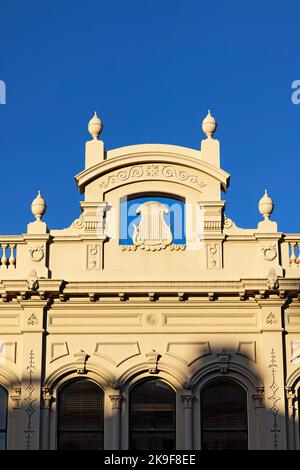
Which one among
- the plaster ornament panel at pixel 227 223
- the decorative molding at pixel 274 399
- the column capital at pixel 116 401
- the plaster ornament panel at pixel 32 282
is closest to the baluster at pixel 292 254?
the plaster ornament panel at pixel 227 223

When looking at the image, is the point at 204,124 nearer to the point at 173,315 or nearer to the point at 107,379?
the point at 173,315

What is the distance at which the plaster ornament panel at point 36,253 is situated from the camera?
28.3m

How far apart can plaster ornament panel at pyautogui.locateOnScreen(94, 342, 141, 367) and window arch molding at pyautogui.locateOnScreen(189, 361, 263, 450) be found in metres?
1.67

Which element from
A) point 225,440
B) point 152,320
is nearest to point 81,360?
point 152,320

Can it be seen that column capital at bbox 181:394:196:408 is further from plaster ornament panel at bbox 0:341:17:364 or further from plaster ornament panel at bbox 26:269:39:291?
plaster ornament panel at bbox 26:269:39:291

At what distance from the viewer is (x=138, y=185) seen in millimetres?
29031

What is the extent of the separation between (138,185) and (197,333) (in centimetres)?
438

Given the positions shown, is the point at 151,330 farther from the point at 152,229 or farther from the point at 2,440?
the point at 2,440

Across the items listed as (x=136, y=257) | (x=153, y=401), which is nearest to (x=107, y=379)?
(x=153, y=401)

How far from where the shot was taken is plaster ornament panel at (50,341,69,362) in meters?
27.5

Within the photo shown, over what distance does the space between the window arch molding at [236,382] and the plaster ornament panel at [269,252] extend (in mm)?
2976

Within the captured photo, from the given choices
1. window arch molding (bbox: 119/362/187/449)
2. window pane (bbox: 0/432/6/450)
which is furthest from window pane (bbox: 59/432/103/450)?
window pane (bbox: 0/432/6/450)

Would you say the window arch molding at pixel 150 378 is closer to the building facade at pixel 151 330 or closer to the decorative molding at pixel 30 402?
the building facade at pixel 151 330
